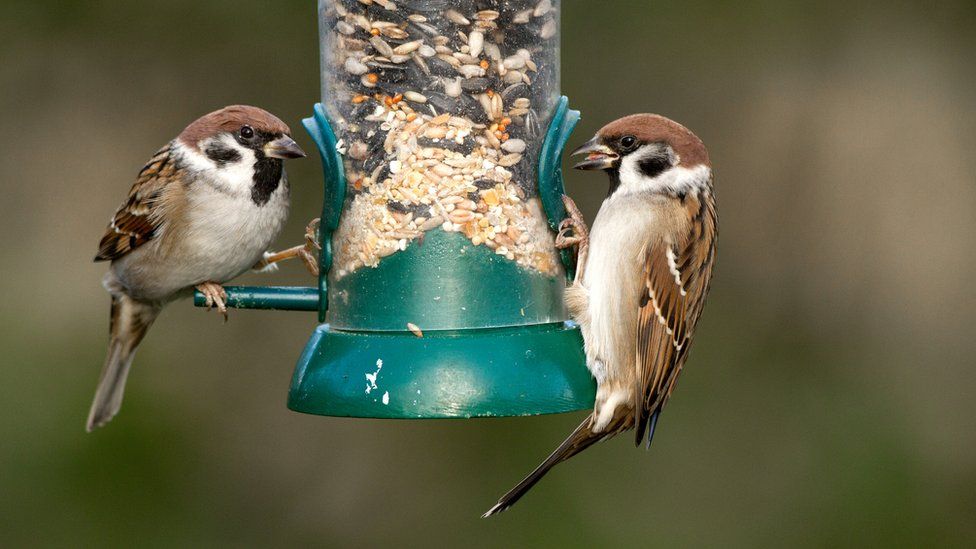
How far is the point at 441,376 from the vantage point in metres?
4.30

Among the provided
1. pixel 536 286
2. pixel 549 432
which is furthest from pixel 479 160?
pixel 549 432

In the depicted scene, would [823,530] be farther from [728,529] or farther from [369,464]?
[369,464]

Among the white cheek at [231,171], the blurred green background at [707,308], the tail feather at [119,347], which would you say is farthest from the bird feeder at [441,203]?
the blurred green background at [707,308]

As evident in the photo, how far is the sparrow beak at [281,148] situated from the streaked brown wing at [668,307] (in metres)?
1.25

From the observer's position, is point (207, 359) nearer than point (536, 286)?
No

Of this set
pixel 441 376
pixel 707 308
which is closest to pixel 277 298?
pixel 441 376

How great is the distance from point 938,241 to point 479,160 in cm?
430

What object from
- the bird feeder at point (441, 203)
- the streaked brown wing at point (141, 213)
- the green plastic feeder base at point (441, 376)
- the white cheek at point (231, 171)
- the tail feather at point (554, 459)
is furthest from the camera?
the streaked brown wing at point (141, 213)

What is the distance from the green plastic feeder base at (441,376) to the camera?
168 inches

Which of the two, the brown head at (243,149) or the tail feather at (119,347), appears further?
the tail feather at (119,347)

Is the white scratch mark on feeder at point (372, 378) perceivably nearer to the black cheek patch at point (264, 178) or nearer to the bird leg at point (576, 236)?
the bird leg at point (576, 236)

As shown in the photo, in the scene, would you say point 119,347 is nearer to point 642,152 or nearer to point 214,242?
point 214,242

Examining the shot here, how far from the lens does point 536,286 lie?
15.4 ft

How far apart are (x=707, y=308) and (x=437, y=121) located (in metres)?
3.75
